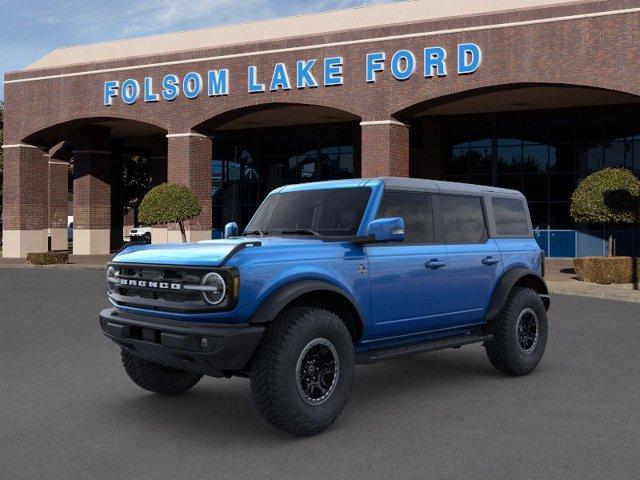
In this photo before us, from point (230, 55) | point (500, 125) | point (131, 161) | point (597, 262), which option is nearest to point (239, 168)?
point (131, 161)

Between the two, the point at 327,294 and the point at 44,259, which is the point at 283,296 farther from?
the point at 44,259

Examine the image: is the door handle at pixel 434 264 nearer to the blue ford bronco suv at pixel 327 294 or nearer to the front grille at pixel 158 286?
the blue ford bronco suv at pixel 327 294

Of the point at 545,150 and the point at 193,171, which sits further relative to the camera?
the point at 545,150

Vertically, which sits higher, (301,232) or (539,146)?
(539,146)

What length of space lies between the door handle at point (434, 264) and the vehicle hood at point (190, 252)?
47.4 inches

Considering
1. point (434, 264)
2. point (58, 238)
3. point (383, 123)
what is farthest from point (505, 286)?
point (58, 238)

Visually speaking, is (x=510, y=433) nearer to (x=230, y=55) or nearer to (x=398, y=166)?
(x=398, y=166)

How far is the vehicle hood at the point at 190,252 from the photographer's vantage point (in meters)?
5.61

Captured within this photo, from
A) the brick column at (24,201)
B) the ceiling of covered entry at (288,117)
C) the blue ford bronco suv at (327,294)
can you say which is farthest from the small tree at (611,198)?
the brick column at (24,201)

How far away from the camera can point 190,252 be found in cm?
580

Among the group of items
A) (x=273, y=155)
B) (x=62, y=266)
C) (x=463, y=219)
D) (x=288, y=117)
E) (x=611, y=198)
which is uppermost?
(x=288, y=117)

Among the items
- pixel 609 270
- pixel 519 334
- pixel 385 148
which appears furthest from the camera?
pixel 385 148

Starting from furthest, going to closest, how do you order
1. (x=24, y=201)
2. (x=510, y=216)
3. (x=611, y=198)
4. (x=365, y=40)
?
(x=24, y=201) < (x=365, y=40) < (x=611, y=198) < (x=510, y=216)

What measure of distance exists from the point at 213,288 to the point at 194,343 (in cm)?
43
